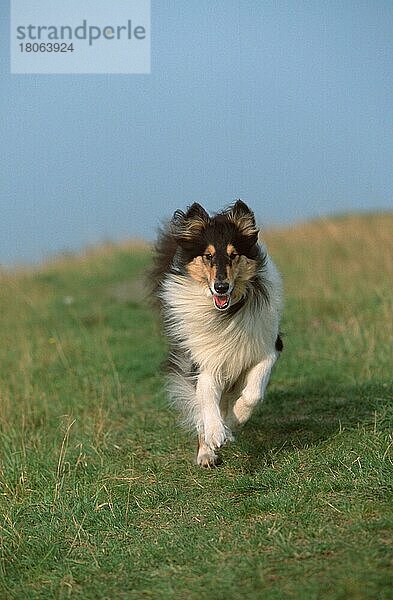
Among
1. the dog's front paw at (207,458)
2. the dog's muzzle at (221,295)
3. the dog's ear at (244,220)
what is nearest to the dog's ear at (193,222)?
the dog's ear at (244,220)

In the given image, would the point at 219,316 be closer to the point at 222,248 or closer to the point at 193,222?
the point at 222,248

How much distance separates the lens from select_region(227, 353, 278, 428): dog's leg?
5660 mm

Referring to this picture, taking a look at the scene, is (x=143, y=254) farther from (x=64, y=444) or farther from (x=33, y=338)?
(x=64, y=444)

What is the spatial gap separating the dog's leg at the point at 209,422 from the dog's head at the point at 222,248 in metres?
0.55

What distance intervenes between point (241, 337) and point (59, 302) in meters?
8.75

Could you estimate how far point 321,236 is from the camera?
16.9 meters

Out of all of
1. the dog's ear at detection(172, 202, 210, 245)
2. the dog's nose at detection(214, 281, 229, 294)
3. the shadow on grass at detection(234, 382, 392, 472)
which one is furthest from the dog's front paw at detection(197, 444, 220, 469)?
the dog's ear at detection(172, 202, 210, 245)

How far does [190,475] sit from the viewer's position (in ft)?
19.4

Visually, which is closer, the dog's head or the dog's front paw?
the dog's head

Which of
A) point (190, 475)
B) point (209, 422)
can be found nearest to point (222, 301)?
point (209, 422)

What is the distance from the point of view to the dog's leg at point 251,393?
566 centimetres

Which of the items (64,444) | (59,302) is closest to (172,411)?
(64,444)

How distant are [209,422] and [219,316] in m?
0.80

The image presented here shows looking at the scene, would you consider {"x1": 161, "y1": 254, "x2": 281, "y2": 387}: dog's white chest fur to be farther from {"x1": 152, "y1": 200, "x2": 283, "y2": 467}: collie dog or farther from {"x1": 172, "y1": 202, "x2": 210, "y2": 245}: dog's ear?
{"x1": 172, "y1": 202, "x2": 210, "y2": 245}: dog's ear
